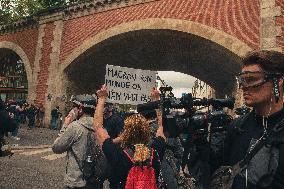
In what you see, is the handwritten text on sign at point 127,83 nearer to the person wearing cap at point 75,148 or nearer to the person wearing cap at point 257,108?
the person wearing cap at point 75,148

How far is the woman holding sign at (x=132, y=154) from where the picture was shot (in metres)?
3.02

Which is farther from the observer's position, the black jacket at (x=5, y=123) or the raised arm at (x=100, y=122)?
the black jacket at (x=5, y=123)

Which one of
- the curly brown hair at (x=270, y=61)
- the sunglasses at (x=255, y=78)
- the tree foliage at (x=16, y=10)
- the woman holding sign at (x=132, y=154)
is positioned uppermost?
the tree foliage at (x=16, y=10)

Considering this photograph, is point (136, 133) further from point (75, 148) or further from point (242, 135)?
point (242, 135)

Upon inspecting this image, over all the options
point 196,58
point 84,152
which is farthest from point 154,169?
point 196,58

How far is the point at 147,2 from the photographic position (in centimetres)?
1455

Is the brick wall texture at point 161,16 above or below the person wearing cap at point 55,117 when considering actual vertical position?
above

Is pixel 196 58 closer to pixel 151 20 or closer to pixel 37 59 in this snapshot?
pixel 151 20

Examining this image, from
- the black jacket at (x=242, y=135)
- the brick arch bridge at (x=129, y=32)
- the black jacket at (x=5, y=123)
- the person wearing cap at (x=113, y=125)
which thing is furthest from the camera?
the brick arch bridge at (x=129, y=32)

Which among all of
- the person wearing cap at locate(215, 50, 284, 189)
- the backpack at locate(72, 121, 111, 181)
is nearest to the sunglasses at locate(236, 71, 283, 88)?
the person wearing cap at locate(215, 50, 284, 189)

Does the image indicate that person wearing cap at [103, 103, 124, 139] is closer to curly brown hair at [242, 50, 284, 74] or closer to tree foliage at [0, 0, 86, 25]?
curly brown hair at [242, 50, 284, 74]

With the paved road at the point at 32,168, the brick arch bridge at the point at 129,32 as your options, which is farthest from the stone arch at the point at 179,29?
the paved road at the point at 32,168

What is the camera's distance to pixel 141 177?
298 centimetres

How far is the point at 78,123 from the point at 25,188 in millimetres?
3330
